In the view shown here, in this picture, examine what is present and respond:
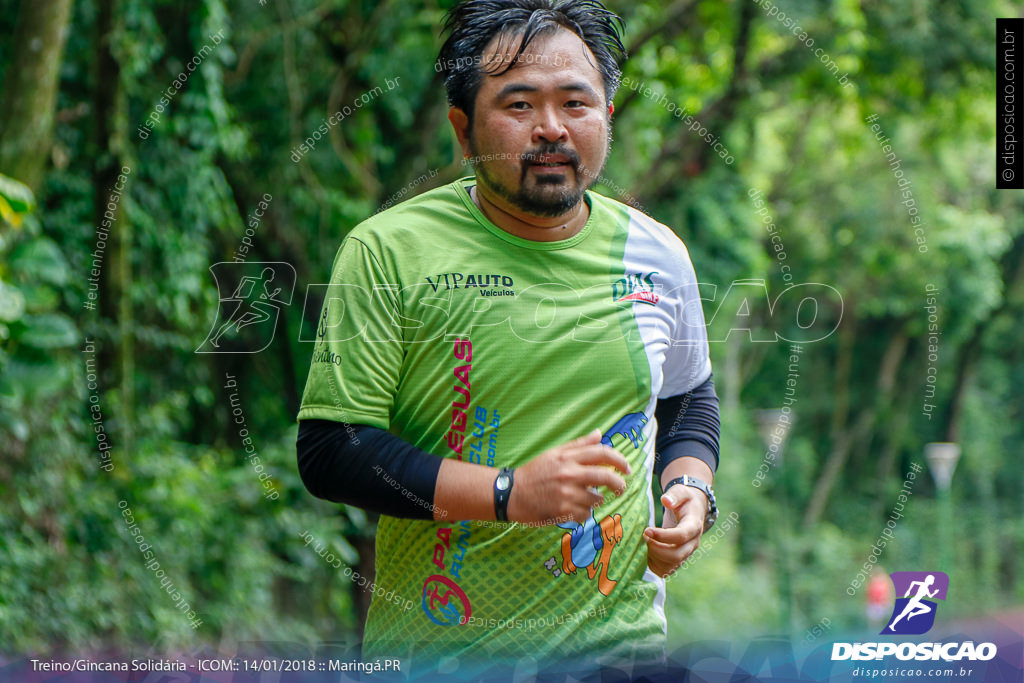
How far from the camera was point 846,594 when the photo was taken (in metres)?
15.7

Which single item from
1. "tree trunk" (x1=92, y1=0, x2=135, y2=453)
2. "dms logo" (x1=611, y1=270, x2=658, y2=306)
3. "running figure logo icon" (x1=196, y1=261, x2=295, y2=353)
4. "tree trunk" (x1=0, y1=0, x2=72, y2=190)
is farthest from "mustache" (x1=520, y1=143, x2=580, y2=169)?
"tree trunk" (x1=92, y1=0, x2=135, y2=453)

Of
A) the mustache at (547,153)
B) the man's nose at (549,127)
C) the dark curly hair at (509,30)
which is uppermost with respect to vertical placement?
the dark curly hair at (509,30)

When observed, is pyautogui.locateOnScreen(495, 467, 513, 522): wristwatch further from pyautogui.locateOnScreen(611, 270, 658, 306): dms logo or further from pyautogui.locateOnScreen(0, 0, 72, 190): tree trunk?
pyautogui.locateOnScreen(0, 0, 72, 190): tree trunk

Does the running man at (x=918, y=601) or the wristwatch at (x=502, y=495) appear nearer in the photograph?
the wristwatch at (x=502, y=495)

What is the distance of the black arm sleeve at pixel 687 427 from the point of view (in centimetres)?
185

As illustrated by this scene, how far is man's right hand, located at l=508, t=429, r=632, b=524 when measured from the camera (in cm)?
137

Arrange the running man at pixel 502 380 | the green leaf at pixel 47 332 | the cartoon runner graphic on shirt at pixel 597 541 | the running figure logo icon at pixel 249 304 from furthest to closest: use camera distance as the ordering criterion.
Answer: the running figure logo icon at pixel 249 304 → the green leaf at pixel 47 332 → the cartoon runner graphic on shirt at pixel 597 541 → the running man at pixel 502 380

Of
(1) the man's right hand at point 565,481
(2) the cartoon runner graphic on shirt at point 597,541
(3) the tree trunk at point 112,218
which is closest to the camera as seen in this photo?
(1) the man's right hand at point 565,481

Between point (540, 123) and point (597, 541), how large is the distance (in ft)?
2.28

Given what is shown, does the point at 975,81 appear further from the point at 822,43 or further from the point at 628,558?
the point at 628,558

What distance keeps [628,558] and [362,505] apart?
482 mm

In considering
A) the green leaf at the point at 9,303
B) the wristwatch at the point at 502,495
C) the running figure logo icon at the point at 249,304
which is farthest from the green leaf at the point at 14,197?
the running figure logo icon at the point at 249,304

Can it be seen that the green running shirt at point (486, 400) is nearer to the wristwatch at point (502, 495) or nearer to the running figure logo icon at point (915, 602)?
the wristwatch at point (502, 495)

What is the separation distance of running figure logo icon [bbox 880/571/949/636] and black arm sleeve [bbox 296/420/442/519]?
96cm
